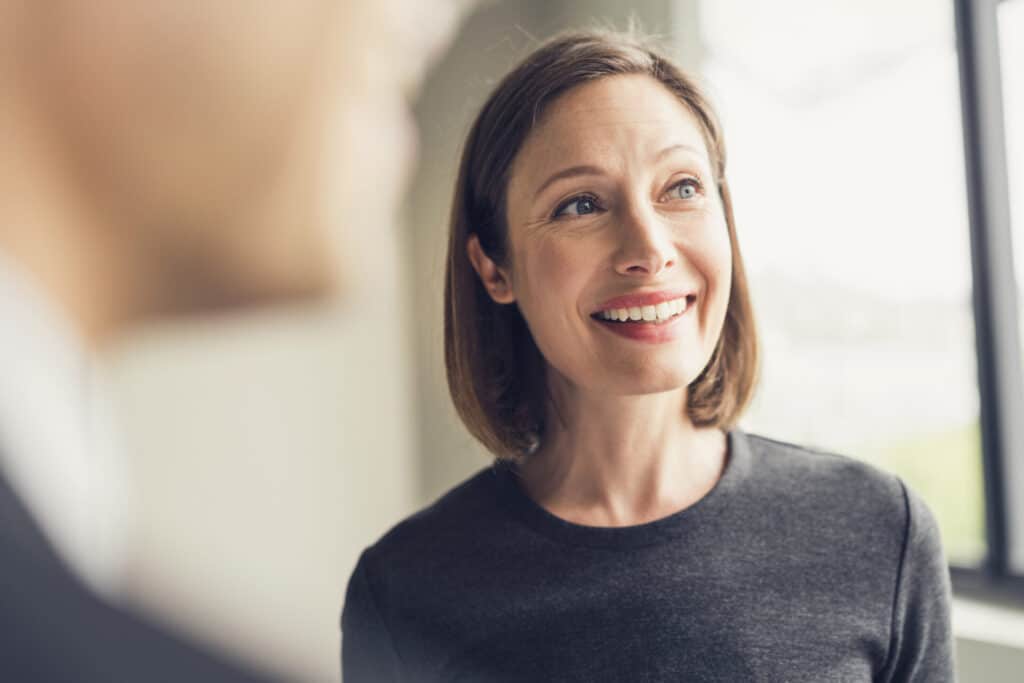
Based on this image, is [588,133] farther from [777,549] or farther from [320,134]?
[320,134]

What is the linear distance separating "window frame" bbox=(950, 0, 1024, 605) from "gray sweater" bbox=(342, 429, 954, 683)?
100cm

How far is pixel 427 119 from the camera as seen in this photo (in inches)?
10.7

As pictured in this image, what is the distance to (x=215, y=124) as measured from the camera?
159 millimetres

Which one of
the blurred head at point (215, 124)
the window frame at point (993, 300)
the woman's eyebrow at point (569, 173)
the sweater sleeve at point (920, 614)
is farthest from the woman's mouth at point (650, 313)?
the window frame at point (993, 300)

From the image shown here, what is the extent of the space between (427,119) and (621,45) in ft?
2.29

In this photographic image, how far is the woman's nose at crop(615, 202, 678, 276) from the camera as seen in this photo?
2.66ft

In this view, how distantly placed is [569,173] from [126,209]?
2.35 feet

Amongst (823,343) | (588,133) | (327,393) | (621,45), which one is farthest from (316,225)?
(823,343)

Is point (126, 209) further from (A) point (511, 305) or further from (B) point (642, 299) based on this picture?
(A) point (511, 305)

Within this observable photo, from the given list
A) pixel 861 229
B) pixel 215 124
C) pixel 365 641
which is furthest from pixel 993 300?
pixel 215 124

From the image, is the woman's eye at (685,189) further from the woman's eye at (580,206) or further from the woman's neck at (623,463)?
the woman's neck at (623,463)

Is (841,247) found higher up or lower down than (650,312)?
higher up

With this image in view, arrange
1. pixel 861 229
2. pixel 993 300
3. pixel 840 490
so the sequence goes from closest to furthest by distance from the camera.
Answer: pixel 840 490 < pixel 993 300 < pixel 861 229

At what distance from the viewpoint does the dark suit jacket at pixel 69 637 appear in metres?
0.16
